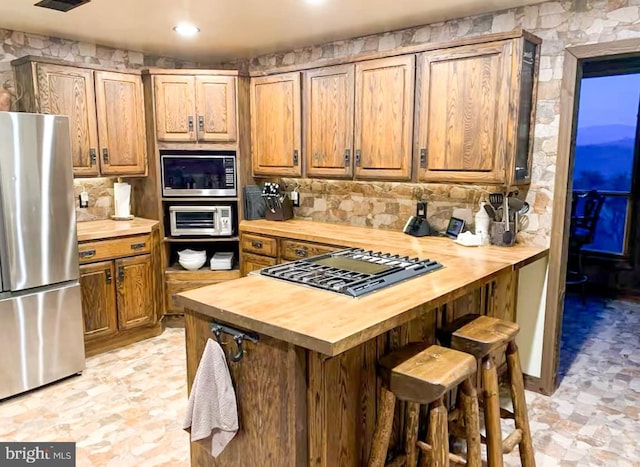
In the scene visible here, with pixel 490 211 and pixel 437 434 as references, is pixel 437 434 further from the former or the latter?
pixel 490 211

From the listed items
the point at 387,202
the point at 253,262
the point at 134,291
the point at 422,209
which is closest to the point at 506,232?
the point at 422,209

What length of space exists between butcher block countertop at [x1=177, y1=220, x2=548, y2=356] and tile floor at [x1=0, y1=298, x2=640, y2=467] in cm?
101

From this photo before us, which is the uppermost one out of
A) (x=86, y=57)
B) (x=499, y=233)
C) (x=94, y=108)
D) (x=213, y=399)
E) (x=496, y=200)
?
(x=86, y=57)

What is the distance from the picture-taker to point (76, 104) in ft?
12.4

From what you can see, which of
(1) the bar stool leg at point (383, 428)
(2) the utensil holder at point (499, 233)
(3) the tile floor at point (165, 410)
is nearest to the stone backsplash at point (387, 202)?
(2) the utensil holder at point (499, 233)

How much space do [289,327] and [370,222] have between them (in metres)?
2.50

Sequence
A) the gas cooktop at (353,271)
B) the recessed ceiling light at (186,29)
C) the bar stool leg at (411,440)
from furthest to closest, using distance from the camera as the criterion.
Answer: the recessed ceiling light at (186,29), the gas cooktop at (353,271), the bar stool leg at (411,440)

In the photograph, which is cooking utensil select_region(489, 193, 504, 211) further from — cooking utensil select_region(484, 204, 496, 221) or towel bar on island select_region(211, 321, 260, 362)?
towel bar on island select_region(211, 321, 260, 362)

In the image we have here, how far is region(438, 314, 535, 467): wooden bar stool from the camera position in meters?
2.08

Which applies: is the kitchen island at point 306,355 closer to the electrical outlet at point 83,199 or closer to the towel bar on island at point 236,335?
the towel bar on island at point 236,335

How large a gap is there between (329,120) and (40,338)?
2566 mm

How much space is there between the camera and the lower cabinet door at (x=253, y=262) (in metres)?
3.97

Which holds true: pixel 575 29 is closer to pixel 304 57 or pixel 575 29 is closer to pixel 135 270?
pixel 304 57

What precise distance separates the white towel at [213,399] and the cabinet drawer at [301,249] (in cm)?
172
